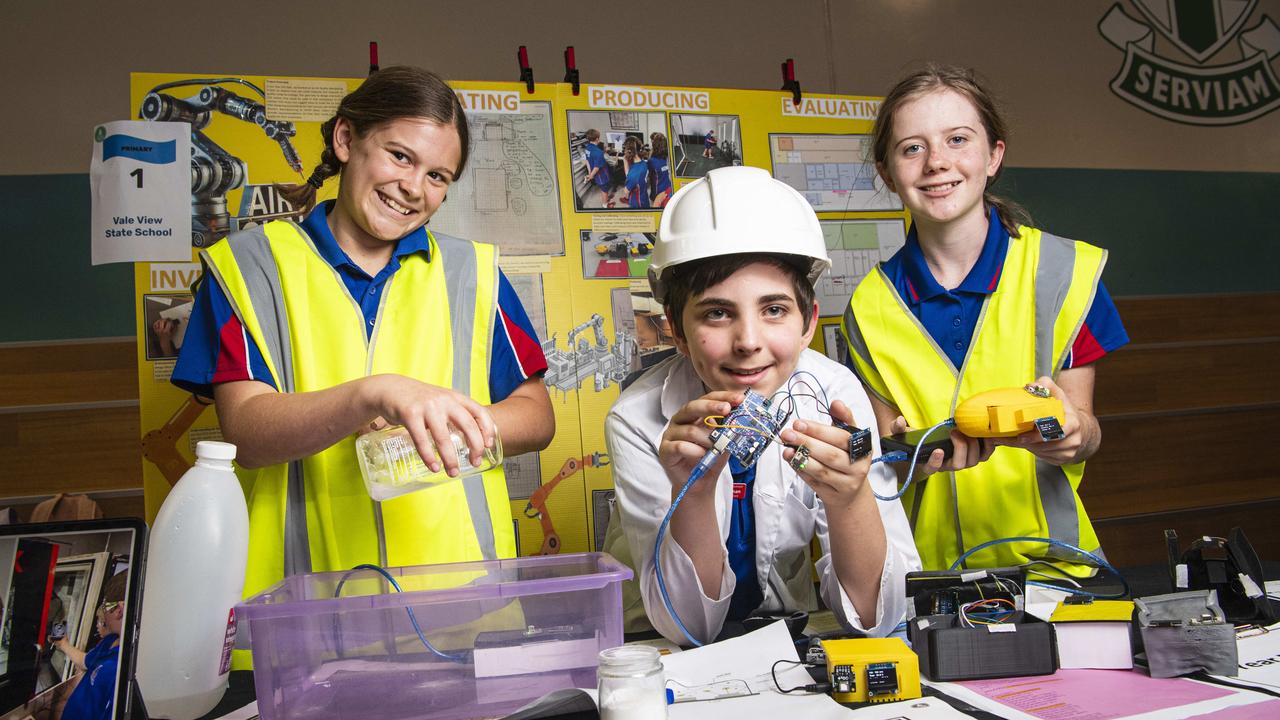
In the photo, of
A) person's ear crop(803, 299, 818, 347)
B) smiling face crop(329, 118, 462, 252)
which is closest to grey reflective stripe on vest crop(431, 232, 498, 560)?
smiling face crop(329, 118, 462, 252)

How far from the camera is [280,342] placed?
4.90ft

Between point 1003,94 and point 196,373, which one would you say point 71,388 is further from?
point 1003,94

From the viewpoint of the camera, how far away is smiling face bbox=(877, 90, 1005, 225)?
5.32 feet

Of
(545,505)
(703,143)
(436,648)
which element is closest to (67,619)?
(436,648)

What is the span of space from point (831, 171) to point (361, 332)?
1978 millimetres

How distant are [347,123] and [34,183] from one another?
2.55m

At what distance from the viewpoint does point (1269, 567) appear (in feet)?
5.06

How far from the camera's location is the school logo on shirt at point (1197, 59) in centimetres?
443

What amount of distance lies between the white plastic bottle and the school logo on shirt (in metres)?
4.77

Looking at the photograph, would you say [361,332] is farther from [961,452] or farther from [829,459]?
[961,452]

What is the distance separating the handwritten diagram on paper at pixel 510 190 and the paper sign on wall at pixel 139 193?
29.0 inches

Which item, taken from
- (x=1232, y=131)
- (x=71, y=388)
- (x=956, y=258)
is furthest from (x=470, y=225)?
(x=1232, y=131)

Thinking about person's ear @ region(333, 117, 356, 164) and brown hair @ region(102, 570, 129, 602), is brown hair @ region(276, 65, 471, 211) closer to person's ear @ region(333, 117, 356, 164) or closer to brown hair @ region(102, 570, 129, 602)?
person's ear @ region(333, 117, 356, 164)

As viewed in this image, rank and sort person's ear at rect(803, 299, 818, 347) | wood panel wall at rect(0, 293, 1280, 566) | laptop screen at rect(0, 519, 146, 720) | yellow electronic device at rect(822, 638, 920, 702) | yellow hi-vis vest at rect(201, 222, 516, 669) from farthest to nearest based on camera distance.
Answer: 1. wood panel wall at rect(0, 293, 1280, 566)
2. yellow hi-vis vest at rect(201, 222, 516, 669)
3. person's ear at rect(803, 299, 818, 347)
4. yellow electronic device at rect(822, 638, 920, 702)
5. laptop screen at rect(0, 519, 146, 720)
